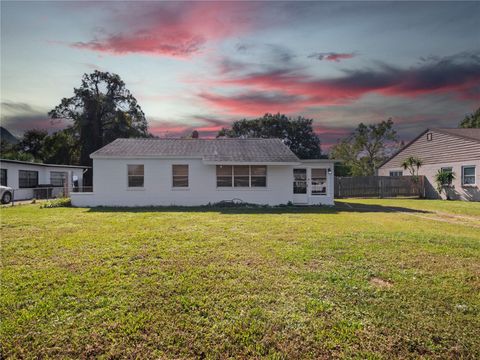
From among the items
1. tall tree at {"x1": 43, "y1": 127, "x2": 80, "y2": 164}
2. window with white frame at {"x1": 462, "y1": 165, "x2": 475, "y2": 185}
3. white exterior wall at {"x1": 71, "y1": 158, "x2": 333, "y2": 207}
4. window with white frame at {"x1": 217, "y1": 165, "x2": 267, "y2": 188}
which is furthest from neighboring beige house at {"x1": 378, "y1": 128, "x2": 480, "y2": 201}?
tall tree at {"x1": 43, "y1": 127, "x2": 80, "y2": 164}

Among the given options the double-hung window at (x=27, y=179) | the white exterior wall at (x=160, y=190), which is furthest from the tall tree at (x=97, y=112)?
the white exterior wall at (x=160, y=190)

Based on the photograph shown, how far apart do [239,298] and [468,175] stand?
932 inches

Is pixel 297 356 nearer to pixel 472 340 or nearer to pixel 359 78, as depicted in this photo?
pixel 472 340

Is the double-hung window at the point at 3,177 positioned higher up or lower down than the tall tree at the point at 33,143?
lower down

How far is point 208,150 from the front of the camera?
56.3ft

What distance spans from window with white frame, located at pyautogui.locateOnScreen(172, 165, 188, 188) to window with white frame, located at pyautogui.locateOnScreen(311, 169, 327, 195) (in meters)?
7.63

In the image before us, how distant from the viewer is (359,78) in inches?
593

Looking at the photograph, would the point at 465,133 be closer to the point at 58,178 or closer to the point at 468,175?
the point at 468,175

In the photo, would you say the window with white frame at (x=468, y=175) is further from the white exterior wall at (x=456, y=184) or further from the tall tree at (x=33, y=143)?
the tall tree at (x=33, y=143)

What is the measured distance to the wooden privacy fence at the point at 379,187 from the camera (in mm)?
23797

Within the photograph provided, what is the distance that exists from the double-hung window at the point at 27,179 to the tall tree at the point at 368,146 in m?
35.6

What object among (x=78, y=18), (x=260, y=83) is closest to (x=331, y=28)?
(x=260, y=83)

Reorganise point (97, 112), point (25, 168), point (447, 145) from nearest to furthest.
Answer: point (25, 168)
point (447, 145)
point (97, 112)

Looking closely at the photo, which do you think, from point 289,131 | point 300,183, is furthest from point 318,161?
point 289,131
